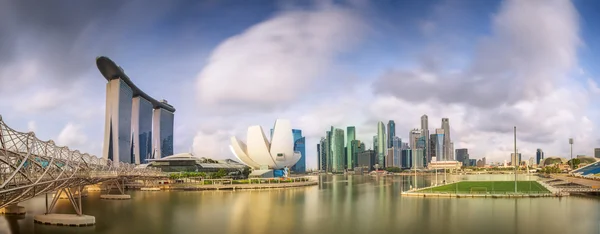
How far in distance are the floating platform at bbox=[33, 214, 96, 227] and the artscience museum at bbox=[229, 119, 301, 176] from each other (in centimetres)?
3737

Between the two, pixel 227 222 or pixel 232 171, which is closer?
pixel 227 222

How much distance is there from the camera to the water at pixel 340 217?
17.7m

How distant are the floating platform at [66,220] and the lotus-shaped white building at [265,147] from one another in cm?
3736

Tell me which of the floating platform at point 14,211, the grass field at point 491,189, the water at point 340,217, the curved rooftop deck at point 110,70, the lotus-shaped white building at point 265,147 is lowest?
the grass field at point 491,189

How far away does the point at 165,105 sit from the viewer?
99875 millimetres

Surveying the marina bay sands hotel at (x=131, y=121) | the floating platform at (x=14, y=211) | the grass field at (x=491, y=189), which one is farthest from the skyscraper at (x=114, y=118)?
the grass field at (x=491, y=189)

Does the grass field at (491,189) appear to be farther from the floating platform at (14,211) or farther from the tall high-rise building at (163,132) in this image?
the tall high-rise building at (163,132)

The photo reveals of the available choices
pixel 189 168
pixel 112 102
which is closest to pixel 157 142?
pixel 112 102

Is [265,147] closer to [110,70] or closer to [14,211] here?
[110,70]

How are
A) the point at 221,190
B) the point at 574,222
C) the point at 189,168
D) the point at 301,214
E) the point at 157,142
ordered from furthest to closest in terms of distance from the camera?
1. the point at 157,142
2. the point at 189,168
3. the point at 221,190
4. the point at 301,214
5. the point at 574,222

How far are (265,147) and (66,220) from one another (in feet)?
126

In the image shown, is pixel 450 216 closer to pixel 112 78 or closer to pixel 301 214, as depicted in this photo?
pixel 301 214

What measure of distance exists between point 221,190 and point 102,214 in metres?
18.3

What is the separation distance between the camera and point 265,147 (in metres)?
57.1
